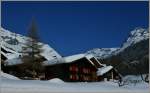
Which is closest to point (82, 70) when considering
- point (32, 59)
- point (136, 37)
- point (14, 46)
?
point (32, 59)

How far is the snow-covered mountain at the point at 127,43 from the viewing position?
539 centimetres

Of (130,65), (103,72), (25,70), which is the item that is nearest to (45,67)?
(25,70)

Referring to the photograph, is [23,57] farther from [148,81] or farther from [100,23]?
[148,81]

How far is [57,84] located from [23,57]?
0.51m

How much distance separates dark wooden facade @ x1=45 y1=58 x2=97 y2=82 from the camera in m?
5.39

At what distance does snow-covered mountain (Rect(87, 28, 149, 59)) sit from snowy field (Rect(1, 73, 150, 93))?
0.35m

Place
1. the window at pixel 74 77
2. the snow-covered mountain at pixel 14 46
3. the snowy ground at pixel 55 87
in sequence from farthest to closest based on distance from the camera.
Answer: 1. the window at pixel 74 77
2. the snow-covered mountain at pixel 14 46
3. the snowy ground at pixel 55 87

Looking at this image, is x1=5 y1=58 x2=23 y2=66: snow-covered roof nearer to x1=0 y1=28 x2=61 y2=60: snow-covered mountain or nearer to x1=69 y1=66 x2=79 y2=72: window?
x1=0 y1=28 x2=61 y2=60: snow-covered mountain

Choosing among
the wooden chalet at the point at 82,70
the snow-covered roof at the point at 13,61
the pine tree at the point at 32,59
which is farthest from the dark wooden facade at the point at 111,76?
the snow-covered roof at the point at 13,61

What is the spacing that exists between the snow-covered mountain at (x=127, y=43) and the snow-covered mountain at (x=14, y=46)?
46 cm

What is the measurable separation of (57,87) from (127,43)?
98 centimetres

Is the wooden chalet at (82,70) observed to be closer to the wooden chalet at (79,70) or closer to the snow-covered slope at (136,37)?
the wooden chalet at (79,70)

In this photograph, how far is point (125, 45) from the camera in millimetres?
5461

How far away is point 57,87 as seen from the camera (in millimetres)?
5320
